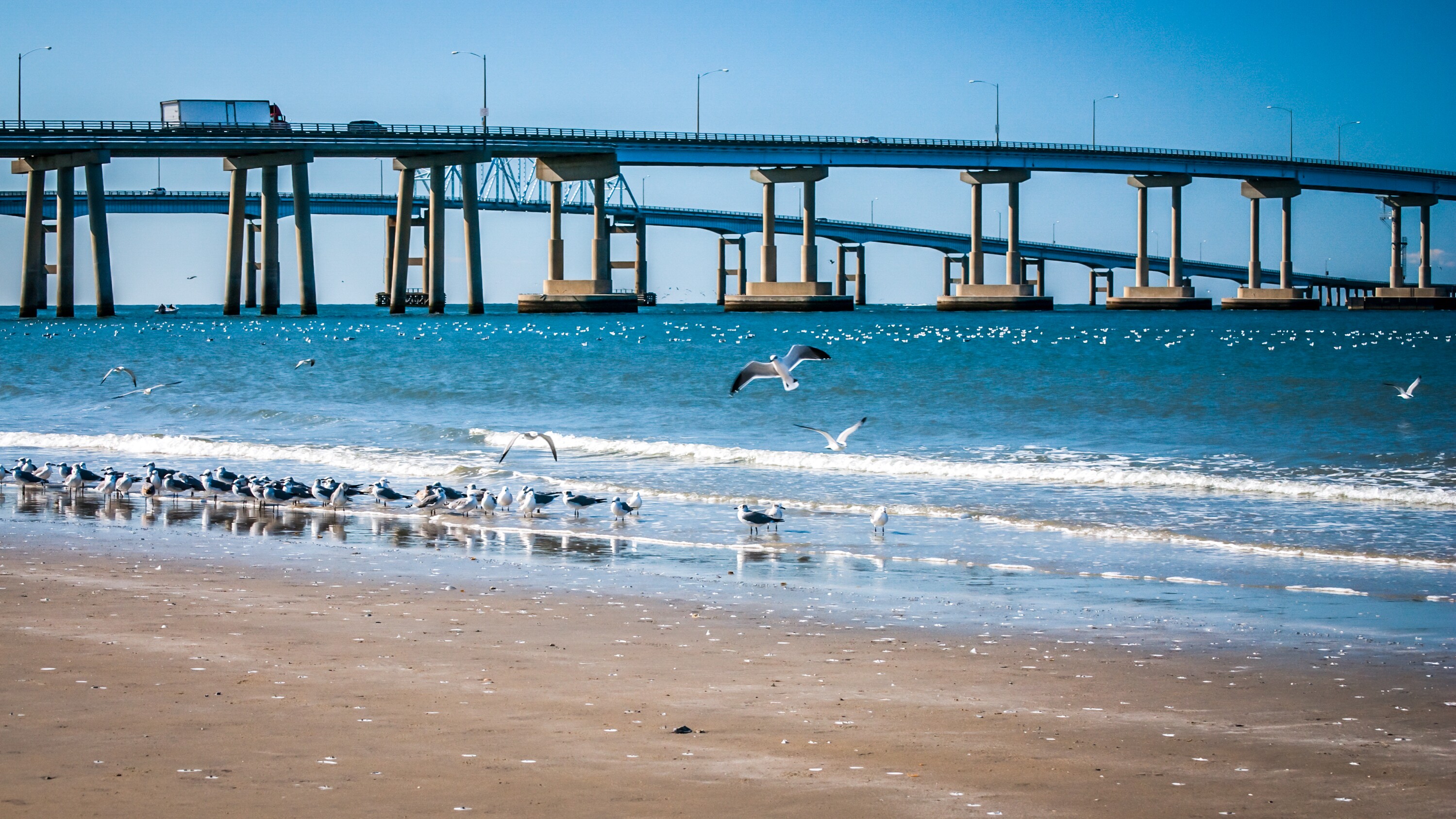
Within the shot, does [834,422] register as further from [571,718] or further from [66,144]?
[66,144]

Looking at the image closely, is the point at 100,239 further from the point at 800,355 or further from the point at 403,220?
the point at 800,355

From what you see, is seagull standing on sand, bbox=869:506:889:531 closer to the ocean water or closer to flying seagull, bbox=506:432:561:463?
the ocean water

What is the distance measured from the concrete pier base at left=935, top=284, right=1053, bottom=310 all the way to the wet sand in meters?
115

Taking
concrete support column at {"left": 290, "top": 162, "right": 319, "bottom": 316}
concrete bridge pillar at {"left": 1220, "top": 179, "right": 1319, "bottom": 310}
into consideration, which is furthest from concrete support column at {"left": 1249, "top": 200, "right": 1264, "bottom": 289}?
concrete support column at {"left": 290, "top": 162, "right": 319, "bottom": 316}

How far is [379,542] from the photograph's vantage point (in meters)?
12.8

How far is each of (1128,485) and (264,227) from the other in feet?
282

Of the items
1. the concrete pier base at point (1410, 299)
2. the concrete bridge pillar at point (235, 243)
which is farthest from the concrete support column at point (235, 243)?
the concrete pier base at point (1410, 299)

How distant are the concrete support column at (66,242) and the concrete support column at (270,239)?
1106 cm

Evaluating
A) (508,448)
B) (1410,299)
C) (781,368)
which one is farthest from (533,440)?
(1410,299)

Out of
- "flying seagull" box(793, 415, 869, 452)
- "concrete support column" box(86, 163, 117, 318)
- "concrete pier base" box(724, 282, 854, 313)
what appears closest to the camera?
"flying seagull" box(793, 415, 869, 452)

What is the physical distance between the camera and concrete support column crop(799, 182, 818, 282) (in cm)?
10275

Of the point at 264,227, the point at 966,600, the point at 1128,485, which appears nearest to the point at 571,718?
the point at 966,600

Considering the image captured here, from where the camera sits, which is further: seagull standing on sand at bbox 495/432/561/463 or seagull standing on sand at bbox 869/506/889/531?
seagull standing on sand at bbox 495/432/561/463

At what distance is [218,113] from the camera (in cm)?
9112
